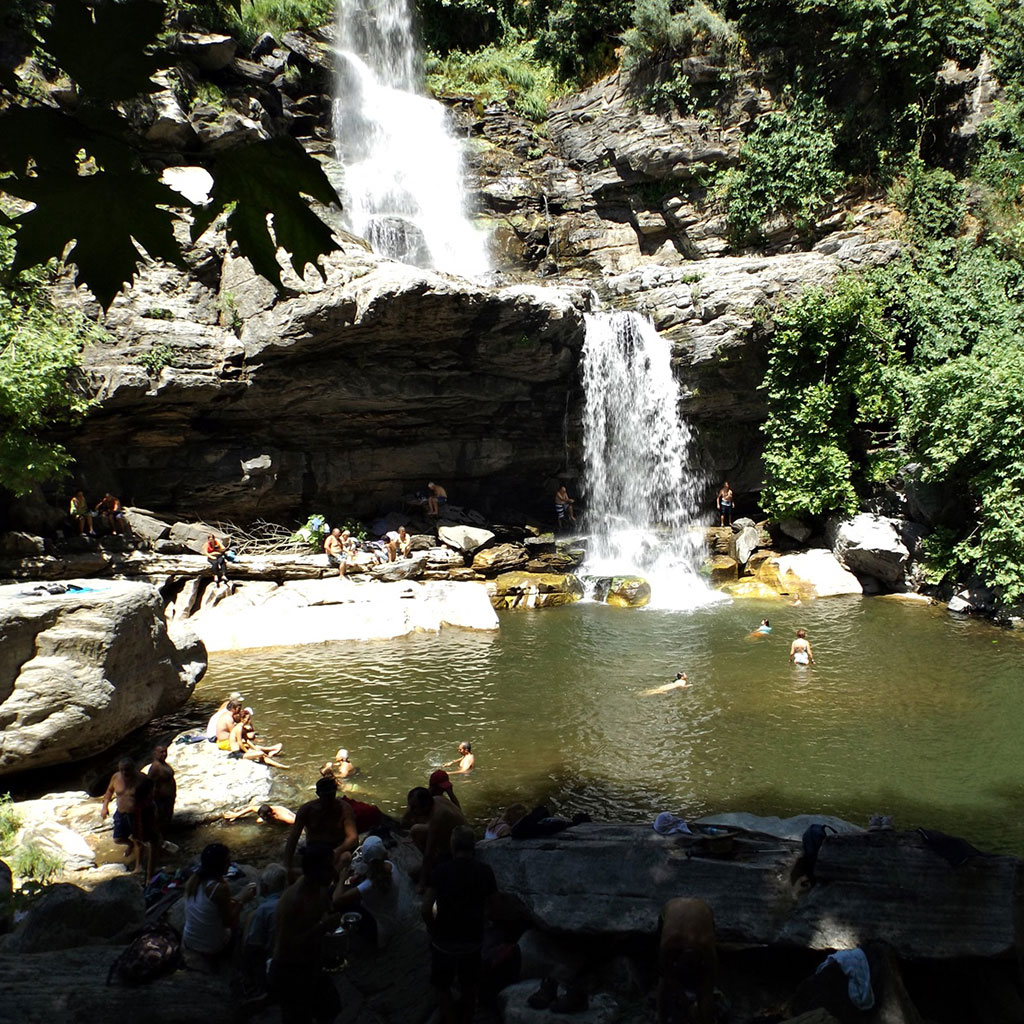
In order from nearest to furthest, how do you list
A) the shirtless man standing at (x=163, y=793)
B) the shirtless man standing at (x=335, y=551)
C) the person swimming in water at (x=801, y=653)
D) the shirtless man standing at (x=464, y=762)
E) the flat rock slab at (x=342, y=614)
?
the shirtless man standing at (x=163, y=793), the shirtless man standing at (x=464, y=762), the person swimming in water at (x=801, y=653), the flat rock slab at (x=342, y=614), the shirtless man standing at (x=335, y=551)

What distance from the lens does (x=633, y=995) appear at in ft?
14.8

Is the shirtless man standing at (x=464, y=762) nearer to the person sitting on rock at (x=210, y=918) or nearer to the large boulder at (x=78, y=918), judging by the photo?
the large boulder at (x=78, y=918)

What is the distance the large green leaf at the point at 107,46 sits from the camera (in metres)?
1.30

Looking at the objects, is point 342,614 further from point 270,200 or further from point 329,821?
point 270,200

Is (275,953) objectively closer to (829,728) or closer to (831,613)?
(829,728)

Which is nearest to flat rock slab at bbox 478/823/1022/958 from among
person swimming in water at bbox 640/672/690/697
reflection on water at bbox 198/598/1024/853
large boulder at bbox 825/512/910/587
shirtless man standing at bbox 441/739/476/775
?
reflection on water at bbox 198/598/1024/853

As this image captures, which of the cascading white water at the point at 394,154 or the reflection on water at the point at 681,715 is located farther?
the cascading white water at the point at 394,154

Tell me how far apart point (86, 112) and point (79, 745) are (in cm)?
948

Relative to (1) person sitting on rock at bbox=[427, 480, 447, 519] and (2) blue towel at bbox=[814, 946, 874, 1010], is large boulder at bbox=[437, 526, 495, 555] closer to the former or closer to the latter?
(1) person sitting on rock at bbox=[427, 480, 447, 519]

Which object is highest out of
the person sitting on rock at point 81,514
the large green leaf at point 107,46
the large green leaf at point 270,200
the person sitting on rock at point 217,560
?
the large green leaf at point 107,46

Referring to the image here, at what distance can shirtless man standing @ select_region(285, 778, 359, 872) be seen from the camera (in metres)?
6.31

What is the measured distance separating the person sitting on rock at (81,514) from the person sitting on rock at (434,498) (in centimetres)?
839

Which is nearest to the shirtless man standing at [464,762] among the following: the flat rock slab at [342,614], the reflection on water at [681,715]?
the reflection on water at [681,715]

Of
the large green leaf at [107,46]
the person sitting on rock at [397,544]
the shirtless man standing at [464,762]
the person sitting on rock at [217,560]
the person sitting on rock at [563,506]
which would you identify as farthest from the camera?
the person sitting on rock at [563,506]
